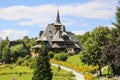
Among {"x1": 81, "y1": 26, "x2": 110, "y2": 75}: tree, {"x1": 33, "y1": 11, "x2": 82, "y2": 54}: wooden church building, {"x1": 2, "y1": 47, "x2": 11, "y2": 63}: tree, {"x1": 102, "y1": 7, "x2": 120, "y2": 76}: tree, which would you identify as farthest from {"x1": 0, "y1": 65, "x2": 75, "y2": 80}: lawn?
{"x1": 33, "y1": 11, "x2": 82, "y2": 54}: wooden church building

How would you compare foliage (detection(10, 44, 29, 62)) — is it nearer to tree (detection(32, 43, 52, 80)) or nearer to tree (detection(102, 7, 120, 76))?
tree (detection(102, 7, 120, 76))

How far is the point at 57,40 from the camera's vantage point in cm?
9688

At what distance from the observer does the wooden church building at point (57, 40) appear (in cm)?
9662

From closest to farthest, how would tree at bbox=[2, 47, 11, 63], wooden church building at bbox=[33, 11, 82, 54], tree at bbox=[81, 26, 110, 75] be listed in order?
tree at bbox=[81, 26, 110, 75] → tree at bbox=[2, 47, 11, 63] → wooden church building at bbox=[33, 11, 82, 54]

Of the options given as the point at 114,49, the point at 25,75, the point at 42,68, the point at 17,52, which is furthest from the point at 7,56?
the point at 42,68

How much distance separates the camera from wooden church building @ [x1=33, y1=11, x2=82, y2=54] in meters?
96.6

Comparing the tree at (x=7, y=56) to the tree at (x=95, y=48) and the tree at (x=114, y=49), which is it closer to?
the tree at (x=95, y=48)

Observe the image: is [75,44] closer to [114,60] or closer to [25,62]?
[25,62]

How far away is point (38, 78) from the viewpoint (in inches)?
1781

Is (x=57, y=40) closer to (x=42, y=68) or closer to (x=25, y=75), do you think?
(x=25, y=75)

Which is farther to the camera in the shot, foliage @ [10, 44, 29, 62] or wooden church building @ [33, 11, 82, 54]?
wooden church building @ [33, 11, 82, 54]

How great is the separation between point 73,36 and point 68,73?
4255cm

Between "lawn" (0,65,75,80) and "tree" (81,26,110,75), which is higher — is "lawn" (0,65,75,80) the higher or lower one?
the lower one

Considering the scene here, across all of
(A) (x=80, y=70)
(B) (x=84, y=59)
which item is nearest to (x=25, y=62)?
(A) (x=80, y=70)
